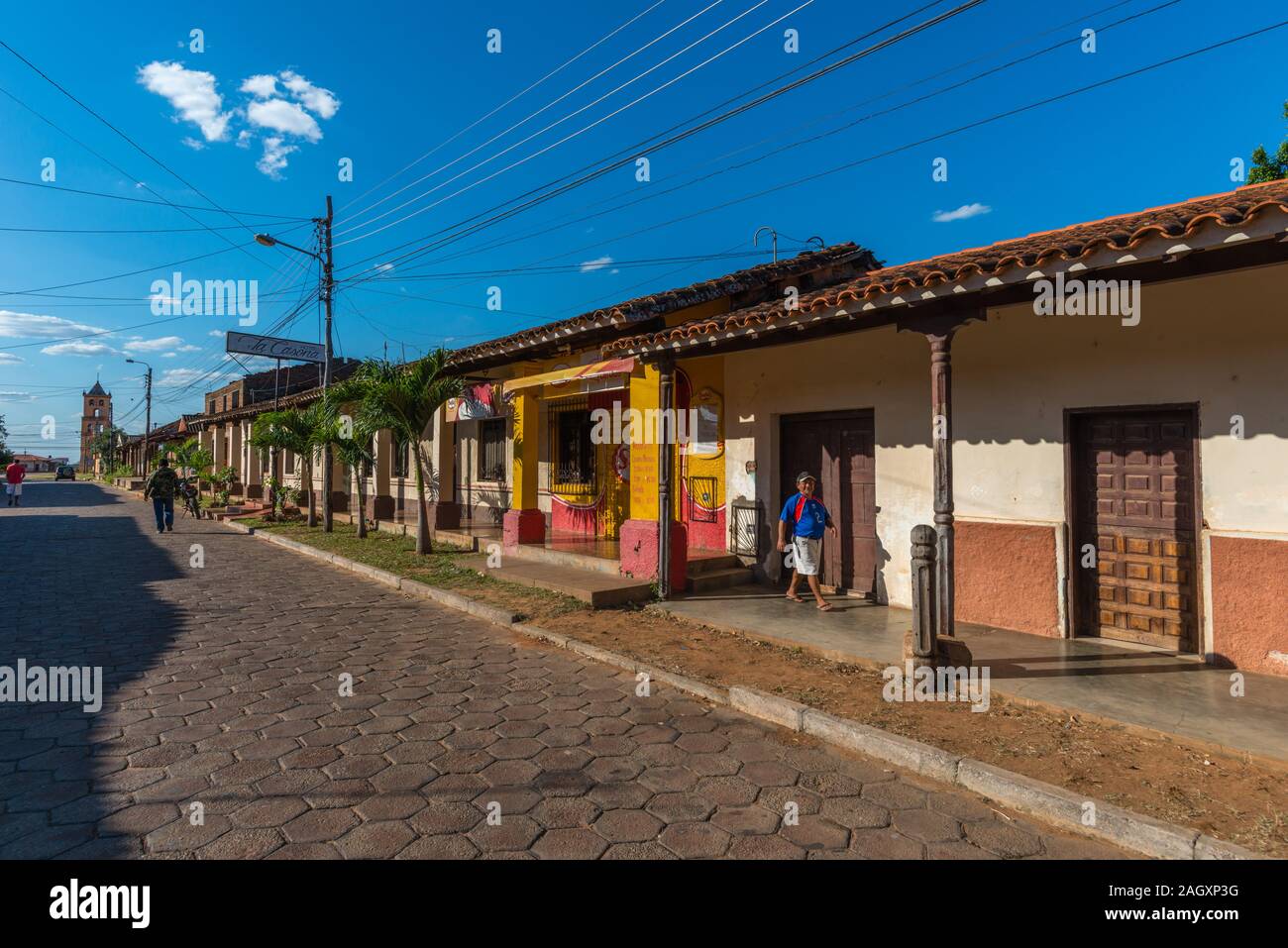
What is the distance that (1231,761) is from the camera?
11.7 feet

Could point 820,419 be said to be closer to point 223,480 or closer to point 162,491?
point 162,491

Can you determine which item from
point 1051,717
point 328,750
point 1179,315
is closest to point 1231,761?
point 1051,717

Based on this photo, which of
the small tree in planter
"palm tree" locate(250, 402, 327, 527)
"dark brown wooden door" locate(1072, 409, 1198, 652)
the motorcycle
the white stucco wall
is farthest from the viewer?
the small tree in planter

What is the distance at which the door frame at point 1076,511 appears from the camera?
5.40 metres

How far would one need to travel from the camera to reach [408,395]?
11.4 m

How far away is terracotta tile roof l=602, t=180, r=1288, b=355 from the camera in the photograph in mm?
3928

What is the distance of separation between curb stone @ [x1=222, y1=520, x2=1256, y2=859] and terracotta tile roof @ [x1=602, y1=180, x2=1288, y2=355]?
325 cm

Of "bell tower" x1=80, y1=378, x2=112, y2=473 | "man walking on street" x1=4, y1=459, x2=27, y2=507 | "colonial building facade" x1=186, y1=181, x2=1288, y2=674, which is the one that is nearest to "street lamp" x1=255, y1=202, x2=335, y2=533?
"colonial building facade" x1=186, y1=181, x2=1288, y2=674

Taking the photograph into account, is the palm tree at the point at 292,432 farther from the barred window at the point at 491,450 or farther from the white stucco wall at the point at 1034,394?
the white stucco wall at the point at 1034,394

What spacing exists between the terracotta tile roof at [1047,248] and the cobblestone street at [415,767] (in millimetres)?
3477

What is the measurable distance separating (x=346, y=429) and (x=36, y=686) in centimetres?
1033

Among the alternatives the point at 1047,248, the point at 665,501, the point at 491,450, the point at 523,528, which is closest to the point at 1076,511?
the point at 1047,248

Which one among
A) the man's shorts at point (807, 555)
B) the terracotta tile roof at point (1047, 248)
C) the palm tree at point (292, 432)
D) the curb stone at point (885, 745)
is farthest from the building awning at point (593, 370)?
the palm tree at point (292, 432)

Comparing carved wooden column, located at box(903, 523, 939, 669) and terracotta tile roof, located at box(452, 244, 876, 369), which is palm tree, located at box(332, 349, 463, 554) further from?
carved wooden column, located at box(903, 523, 939, 669)
